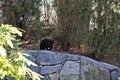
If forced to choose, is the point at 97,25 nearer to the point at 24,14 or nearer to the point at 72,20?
the point at 72,20

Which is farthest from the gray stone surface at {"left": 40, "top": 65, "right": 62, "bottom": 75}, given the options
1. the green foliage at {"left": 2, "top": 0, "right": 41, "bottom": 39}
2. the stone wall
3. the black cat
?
the green foliage at {"left": 2, "top": 0, "right": 41, "bottom": 39}

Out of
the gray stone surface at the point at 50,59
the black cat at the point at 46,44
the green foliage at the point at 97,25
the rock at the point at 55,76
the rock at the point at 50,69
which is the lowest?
the rock at the point at 55,76

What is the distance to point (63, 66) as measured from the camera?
16.0 feet

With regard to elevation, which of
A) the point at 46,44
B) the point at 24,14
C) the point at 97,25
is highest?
the point at 24,14

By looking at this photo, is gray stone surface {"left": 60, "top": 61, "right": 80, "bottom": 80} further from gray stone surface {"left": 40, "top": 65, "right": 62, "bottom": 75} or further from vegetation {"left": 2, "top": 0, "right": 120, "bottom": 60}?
vegetation {"left": 2, "top": 0, "right": 120, "bottom": 60}

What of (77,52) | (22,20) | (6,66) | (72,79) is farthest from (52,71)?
(6,66)

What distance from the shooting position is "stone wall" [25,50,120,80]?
4781mm

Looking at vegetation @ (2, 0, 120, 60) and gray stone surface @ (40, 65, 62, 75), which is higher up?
vegetation @ (2, 0, 120, 60)

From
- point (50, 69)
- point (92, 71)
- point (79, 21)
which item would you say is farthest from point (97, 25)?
point (50, 69)

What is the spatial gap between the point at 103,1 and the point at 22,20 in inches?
59.6

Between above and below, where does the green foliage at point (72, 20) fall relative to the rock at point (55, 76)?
above

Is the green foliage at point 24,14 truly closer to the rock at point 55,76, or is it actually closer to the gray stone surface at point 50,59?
the gray stone surface at point 50,59

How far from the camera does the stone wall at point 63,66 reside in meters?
4.78

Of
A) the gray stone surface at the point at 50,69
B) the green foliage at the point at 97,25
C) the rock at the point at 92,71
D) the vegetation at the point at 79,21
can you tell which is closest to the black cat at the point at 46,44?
the vegetation at the point at 79,21
